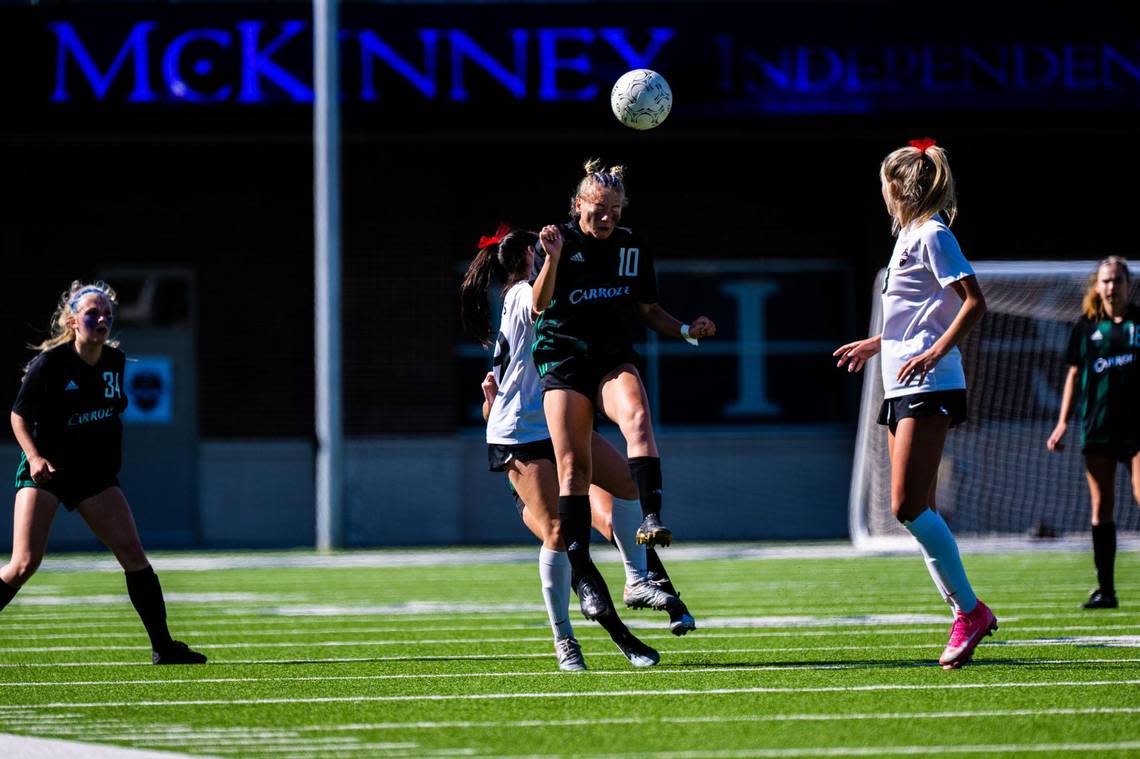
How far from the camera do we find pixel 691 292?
22.4m

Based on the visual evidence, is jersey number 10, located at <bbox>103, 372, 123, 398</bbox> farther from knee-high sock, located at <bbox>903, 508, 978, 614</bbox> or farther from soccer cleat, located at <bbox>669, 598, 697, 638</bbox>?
knee-high sock, located at <bbox>903, 508, 978, 614</bbox>

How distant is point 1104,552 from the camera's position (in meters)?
10.9

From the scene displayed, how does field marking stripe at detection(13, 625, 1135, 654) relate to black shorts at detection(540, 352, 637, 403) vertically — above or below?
below

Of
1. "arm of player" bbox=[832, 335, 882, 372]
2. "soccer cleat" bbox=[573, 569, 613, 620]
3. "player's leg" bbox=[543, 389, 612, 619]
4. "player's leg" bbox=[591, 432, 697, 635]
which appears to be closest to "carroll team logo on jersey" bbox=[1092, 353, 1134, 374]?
"arm of player" bbox=[832, 335, 882, 372]

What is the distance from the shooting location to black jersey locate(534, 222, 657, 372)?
7.59 meters

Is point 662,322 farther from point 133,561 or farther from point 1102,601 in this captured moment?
point 1102,601

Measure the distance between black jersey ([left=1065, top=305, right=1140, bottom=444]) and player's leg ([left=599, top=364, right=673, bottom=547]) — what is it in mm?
4479

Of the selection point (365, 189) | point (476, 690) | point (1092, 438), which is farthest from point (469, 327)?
point (365, 189)

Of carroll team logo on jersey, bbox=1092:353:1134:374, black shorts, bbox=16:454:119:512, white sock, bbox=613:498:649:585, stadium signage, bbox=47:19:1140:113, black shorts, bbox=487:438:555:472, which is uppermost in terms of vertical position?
stadium signage, bbox=47:19:1140:113

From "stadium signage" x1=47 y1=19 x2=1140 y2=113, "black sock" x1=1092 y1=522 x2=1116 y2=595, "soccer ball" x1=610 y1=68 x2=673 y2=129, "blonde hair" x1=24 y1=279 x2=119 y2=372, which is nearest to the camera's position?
"blonde hair" x1=24 y1=279 x2=119 y2=372

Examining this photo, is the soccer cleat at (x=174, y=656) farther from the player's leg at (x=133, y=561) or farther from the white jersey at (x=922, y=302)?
the white jersey at (x=922, y=302)

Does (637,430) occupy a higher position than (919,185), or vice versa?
(919,185)

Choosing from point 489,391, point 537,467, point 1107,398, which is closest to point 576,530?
point 537,467

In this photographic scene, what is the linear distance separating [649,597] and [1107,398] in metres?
4.72
